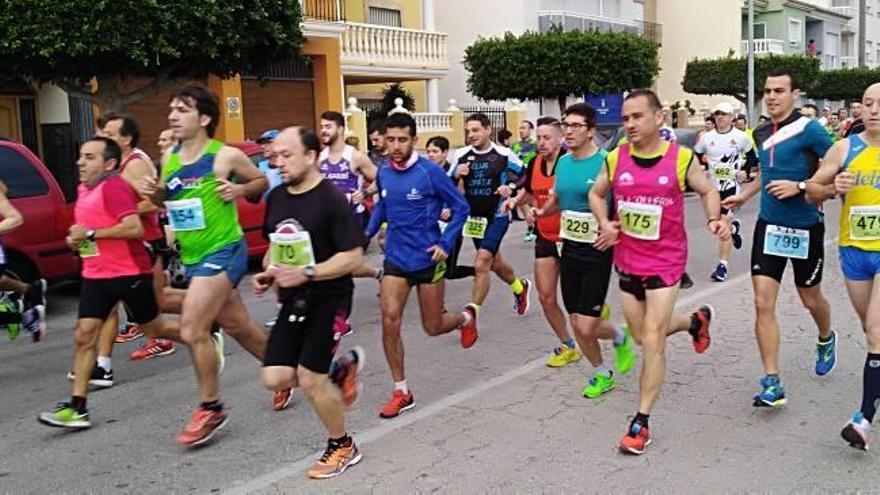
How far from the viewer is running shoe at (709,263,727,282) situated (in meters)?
9.92

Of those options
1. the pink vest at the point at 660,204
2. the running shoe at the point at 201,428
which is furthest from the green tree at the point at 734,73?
the running shoe at the point at 201,428

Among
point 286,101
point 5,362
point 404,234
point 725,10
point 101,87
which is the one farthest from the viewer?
point 725,10

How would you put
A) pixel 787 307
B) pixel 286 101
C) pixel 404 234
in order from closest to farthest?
pixel 404 234 → pixel 787 307 → pixel 286 101

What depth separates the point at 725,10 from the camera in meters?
46.0

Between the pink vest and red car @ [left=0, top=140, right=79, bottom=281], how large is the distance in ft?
20.3

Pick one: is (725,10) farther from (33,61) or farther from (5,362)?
(5,362)

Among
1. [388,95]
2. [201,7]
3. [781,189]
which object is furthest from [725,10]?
[781,189]

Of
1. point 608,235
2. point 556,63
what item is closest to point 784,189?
point 608,235

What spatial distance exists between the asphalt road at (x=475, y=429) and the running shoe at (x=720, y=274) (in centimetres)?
225

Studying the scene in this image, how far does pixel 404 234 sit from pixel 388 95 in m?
21.7

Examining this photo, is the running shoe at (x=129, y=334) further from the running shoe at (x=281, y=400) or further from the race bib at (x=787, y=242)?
the race bib at (x=787, y=242)

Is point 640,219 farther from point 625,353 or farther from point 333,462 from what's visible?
point 333,462

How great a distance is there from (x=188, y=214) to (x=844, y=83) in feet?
151

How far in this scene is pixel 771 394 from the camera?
5352 mm
